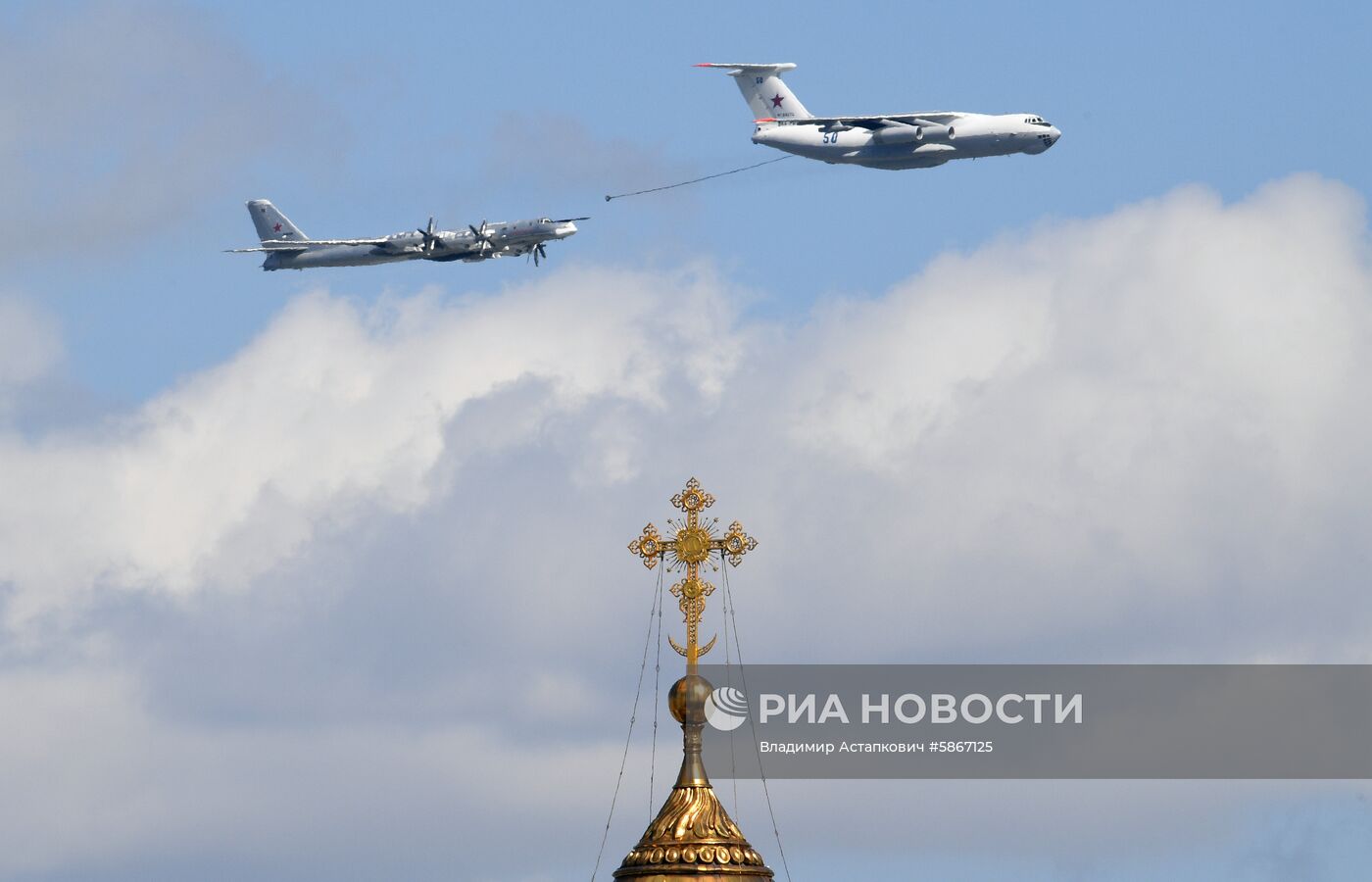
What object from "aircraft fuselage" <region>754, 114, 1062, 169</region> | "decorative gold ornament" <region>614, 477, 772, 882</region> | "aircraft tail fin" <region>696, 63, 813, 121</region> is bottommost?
"decorative gold ornament" <region>614, 477, 772, 882</region>

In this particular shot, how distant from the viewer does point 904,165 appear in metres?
178

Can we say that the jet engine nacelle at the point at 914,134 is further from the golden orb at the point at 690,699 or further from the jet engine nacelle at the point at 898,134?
the golden orb at the point at 690,699

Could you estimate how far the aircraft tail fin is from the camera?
192625 millimetres

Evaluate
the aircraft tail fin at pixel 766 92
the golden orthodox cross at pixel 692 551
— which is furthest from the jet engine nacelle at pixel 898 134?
the golden orthodox cross at pixel 692 551

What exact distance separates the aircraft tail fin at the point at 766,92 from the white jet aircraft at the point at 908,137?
28.9 feet

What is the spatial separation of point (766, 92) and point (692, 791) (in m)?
113

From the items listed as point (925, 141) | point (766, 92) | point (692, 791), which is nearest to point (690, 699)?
point (692, 791)

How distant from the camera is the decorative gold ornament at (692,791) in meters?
82.1

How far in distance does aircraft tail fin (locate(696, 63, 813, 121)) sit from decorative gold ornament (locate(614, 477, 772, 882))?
4262 inches

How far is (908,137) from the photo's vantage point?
178625 millimetres

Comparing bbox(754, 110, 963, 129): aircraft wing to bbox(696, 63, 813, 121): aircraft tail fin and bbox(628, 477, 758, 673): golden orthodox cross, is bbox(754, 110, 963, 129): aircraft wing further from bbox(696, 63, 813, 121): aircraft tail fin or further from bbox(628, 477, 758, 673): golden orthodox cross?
bbox(628, 477, 758, 673): golden orthodox cross

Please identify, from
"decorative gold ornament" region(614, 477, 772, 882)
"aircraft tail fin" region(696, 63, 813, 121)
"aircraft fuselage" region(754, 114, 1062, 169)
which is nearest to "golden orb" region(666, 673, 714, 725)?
"decorative gold ornament" region(614, 477, 772, 882)

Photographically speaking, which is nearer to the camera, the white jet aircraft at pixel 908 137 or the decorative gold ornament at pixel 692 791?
the decorative gold ornament at pixel 692 791

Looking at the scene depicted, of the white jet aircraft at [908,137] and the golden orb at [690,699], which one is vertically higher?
the white jet aircraft at [908,137]
